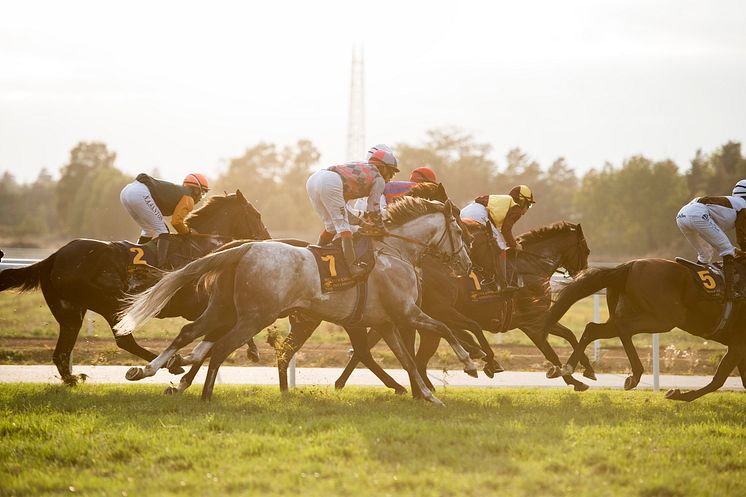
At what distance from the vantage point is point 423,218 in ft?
31.7

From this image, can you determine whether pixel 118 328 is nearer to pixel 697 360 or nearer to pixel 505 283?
pixel 505 283

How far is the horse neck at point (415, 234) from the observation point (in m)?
9.41

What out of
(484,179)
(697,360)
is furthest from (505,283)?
(484,179)

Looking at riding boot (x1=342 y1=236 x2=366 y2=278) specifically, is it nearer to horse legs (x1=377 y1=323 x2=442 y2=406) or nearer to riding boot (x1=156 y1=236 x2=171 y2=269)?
horse legs (x1=377 y1=323 x2=442 y2=406)

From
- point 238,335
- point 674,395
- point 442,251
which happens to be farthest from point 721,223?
point 238,335

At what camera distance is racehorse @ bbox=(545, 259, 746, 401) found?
32.3 feet

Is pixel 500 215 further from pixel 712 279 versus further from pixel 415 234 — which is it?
pixel 712 279

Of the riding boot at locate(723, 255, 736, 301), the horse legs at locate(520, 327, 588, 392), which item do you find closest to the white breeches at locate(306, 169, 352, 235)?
the horse legs at locate(520, 327, 588, 392)

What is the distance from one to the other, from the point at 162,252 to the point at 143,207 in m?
0.61

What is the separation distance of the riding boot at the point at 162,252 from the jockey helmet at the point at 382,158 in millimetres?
2524

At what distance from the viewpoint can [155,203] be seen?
35.1 feet

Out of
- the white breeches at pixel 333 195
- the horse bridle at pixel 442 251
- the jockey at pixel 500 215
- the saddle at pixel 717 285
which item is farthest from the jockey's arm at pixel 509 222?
the white breeches at pixel 333 195

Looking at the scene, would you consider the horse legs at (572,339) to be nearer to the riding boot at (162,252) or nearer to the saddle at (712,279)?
the saddle at (712,279)

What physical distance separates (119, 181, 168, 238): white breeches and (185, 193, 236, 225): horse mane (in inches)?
14.9
